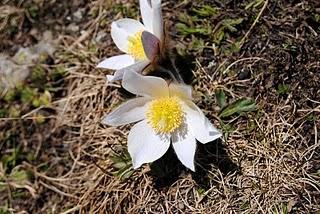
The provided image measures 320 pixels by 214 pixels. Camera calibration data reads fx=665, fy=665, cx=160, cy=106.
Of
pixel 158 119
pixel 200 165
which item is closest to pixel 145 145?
pixel 158 119

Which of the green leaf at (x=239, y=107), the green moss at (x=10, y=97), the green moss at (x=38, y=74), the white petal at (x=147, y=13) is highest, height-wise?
the white petal at (x=147, y=13)

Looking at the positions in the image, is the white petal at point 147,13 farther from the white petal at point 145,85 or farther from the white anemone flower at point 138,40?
the white petal at point 145,85

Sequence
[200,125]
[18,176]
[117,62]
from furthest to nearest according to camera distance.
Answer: [18,176] < [117,62] < [200,125]

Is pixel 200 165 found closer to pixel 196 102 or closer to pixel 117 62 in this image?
pixel 196 102

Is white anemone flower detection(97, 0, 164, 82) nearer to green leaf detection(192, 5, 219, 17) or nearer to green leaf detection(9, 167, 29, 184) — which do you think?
green leaf detection(192, 5, 219, 17)

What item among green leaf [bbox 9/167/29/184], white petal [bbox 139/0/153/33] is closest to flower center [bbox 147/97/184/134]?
white petal [bbox 139/0/153/33]

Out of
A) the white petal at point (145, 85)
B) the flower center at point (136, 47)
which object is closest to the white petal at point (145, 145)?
the white petal at point (145, 85)
